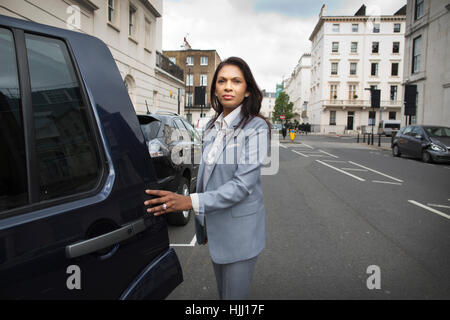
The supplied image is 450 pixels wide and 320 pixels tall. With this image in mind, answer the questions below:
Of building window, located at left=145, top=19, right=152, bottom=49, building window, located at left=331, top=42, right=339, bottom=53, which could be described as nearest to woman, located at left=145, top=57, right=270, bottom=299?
building window, located at left=145, top=19, right=152, bottom=49

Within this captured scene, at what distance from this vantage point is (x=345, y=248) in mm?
3994

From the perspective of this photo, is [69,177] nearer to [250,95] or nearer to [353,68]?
[250,95]

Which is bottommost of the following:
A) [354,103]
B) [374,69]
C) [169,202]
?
[169,202]

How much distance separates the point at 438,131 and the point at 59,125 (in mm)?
16942

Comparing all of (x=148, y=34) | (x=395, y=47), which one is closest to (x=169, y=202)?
(x=148, y=34)

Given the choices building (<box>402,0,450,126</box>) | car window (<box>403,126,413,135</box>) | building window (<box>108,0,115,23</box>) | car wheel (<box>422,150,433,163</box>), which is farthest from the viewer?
building (<box>402,0,450,126</box>)

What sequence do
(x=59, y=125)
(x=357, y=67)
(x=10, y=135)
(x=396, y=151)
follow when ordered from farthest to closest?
(x=357, y=67)
(x=396, y=151)
(x=59, y=125)
(x=10, y=135)

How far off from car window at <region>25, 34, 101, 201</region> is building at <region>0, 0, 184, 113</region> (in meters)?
9.01

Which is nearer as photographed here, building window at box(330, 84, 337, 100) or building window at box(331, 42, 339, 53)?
building window at box(331, 42, 339, 53)

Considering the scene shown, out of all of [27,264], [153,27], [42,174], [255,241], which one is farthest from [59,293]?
[153,27]

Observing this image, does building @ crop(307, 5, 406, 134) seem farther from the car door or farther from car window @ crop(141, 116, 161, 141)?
car window @ crop(141, 116, 161, 141)

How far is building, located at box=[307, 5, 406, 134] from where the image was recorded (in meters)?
57.6

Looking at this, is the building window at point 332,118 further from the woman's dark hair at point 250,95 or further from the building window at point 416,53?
the woman's dark hair at point 250,95

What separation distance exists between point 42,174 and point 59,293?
1.45ft
